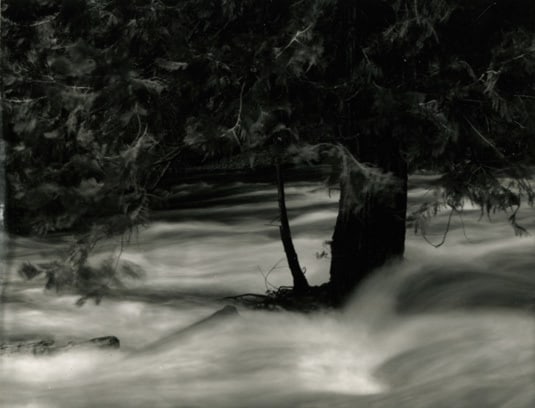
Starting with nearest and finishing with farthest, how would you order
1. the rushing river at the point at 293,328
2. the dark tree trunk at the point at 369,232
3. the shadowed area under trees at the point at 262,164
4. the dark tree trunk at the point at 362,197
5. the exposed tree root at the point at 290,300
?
the rushing river at the point at 293,328 < the shadowed area under trees at the point at 262,164 < the dark tree trunk at the point at 362,197 < the dark tree trunk at the point at 369,232 < the exposed tree root at the point at 290,300

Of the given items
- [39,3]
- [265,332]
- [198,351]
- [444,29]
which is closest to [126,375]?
[198,351]

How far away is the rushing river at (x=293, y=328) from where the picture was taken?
3.78 m

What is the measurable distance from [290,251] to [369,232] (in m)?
0.49

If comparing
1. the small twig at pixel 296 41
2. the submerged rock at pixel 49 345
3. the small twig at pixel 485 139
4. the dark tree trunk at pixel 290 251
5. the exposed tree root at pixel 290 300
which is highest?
the small twig at pixel 296 41

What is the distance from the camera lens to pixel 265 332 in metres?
4.60

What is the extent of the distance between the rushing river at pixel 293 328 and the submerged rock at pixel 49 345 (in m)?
0.04

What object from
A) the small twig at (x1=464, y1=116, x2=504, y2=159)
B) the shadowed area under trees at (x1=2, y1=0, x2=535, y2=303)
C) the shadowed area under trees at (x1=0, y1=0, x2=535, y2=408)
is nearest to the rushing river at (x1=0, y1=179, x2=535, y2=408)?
the shadowed area under trees at (x1=0, y1=0, x2=535, y2=408)

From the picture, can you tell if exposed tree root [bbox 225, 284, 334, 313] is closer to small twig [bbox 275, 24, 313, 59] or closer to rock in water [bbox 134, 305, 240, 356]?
rock in water [bbox 134, 305, 240, 356]

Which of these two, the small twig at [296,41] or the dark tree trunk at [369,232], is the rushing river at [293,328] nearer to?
the dark tree trunk at [369,232]

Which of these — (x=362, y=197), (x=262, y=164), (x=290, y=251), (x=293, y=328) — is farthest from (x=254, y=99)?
(x=293, y=328)

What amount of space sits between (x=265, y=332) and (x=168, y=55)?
1571 mm

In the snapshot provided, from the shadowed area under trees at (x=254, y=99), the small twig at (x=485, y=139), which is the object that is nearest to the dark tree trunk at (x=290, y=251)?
the shadowed area under trees at (x=254, y=99)

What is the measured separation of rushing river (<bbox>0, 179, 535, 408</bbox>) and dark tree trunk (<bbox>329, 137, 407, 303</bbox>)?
0.07 m

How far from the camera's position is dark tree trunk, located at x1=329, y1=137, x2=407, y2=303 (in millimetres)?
4410
